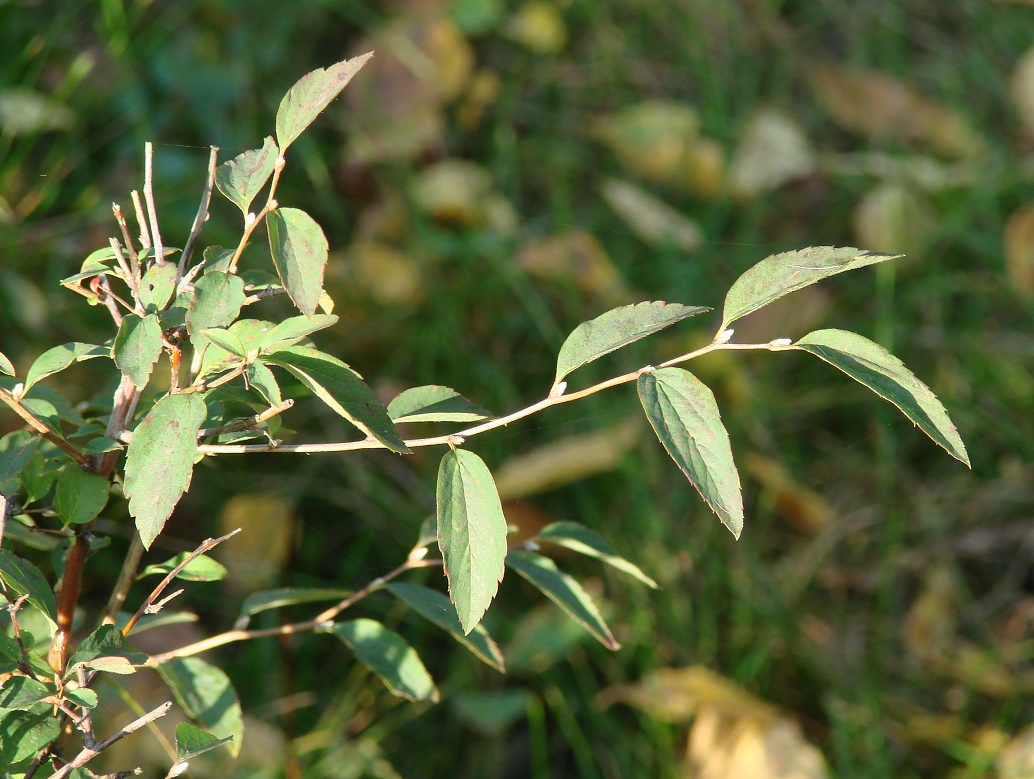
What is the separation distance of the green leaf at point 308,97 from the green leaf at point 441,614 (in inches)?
11.5

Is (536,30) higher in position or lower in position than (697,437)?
lower

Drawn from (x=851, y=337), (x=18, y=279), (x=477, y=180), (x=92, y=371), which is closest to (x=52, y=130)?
(x=18, y=279)

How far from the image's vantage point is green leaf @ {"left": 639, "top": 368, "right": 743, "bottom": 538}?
19.1 inches

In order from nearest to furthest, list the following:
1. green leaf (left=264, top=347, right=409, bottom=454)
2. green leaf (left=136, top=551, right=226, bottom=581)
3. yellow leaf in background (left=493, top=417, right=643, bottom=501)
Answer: green leaf (left=264, top=347, right=409, bottom=454)
green leaf (left=136, top=551, right=226, bottom=581)
yellow leaf in background (left=493, top=417, right=643, bottom=501)

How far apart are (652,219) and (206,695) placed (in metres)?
1.25

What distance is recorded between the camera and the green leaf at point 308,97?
520 mm

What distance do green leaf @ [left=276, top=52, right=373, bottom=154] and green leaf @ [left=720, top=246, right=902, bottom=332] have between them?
22 centimetres

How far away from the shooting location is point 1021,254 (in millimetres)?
1648

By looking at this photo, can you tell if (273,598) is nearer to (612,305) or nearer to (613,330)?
(613,330)

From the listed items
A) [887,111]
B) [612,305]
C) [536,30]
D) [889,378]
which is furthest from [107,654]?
[887,111]

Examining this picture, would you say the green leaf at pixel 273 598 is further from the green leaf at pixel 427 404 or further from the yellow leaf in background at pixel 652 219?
the yellow leaf in background at pixel 652 219

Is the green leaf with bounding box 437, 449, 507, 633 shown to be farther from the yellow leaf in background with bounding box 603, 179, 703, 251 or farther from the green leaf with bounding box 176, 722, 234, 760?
the yellow leaf in background with bounding box 603, 179, 703, 251

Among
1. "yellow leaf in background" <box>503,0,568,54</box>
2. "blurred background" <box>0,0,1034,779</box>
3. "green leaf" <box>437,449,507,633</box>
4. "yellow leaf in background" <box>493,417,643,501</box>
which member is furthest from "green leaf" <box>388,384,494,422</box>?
"yellow leaf in background" <box>503,0,568,54</box>

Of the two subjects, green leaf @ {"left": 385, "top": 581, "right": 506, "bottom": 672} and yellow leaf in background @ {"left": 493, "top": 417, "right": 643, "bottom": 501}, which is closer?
green leaf @ {"left": 385, "top": 581, "right": 506, "bottom": 672}
